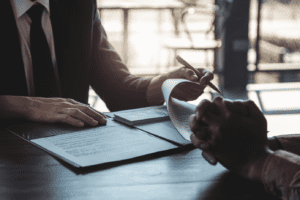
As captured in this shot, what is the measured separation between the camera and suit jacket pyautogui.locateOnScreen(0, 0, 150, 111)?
1.07m

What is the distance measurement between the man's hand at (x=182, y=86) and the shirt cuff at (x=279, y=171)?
514 millimetres

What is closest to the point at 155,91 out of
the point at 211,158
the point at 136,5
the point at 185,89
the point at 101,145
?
the point at 185,89

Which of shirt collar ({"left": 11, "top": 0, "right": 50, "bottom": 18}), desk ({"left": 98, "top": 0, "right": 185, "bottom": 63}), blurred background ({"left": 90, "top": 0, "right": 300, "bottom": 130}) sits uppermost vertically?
desk ({"left": 98, "top": 0, "right": 185, "bottom": 63})

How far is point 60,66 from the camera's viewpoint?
3.95 ft

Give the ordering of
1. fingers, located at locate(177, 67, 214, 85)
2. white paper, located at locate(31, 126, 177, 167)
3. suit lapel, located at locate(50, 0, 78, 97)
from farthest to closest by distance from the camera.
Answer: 1. suit lapel, located at locate(50, 0, 78, 97)
2. fingers, located at locate(177, 67, 214, 85)
3. white paper, located at locate(31, 126, 177, 167)

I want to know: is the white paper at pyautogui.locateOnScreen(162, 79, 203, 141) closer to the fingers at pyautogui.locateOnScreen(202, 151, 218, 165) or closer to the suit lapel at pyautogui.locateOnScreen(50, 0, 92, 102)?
the fingers at pyautogui.locateOnScreen(202, 151, 218, 165)

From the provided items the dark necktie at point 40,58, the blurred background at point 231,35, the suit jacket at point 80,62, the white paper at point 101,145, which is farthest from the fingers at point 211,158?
the blurred background at point 231,35

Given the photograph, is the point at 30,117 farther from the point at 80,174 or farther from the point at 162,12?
the point at 162,12

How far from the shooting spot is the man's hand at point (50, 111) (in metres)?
0.79

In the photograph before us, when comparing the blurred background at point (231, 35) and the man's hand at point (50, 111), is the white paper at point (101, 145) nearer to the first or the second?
Result: the man's hand at point (50, 111)

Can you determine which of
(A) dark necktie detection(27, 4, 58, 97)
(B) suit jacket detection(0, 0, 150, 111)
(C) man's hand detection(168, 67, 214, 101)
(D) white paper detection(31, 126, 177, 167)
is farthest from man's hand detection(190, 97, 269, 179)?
(A) dark necktie detection(27, 4, 58, 97)

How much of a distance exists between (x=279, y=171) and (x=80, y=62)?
3.24ft

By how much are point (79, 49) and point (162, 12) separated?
11.5ft

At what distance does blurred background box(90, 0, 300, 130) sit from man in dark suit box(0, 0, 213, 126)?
8.29 feet
